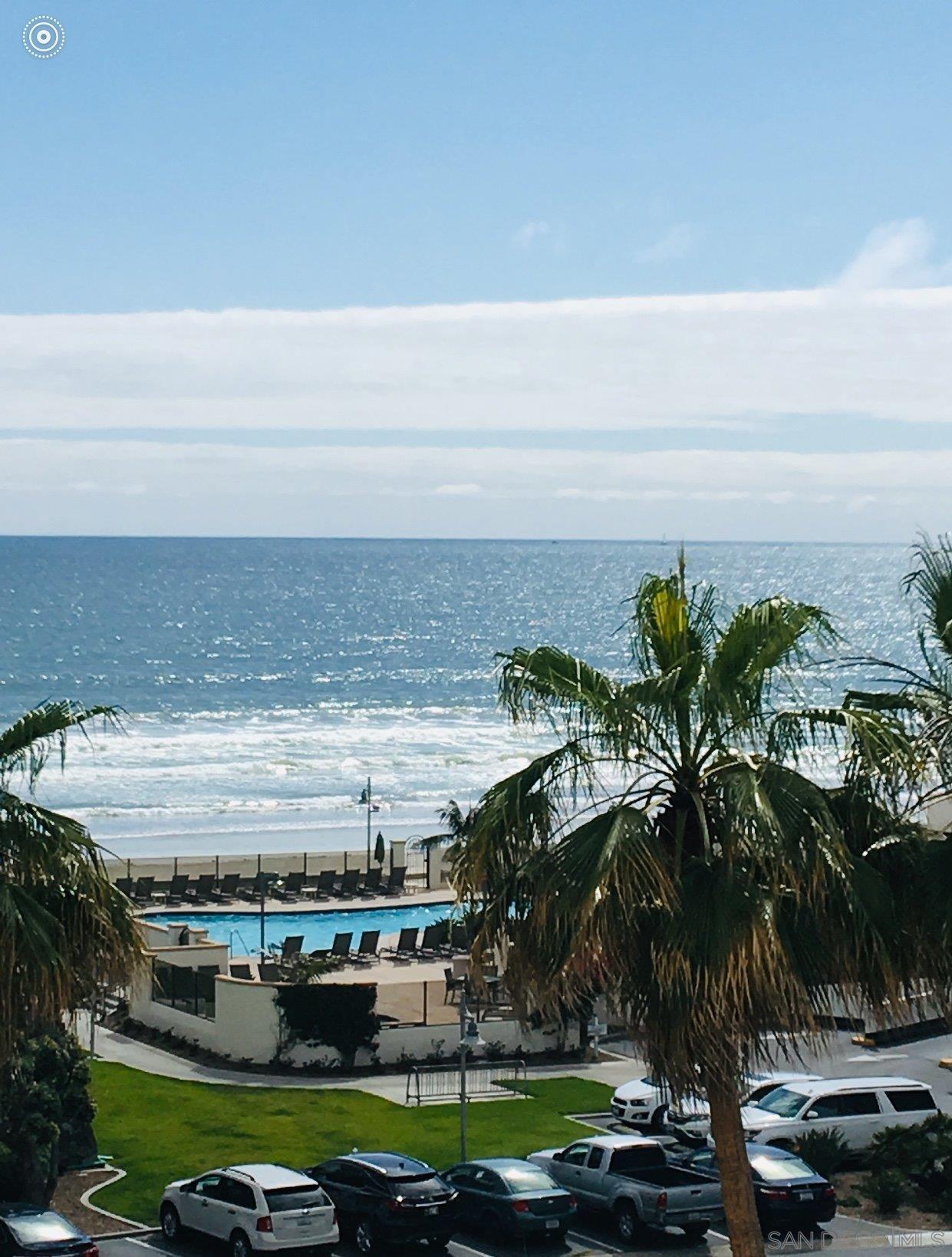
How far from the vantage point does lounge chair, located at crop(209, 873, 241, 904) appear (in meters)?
47.8

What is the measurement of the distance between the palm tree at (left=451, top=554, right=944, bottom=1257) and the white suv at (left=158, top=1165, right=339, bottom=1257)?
7.50m

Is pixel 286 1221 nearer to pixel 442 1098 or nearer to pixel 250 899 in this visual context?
pixel 442 1098

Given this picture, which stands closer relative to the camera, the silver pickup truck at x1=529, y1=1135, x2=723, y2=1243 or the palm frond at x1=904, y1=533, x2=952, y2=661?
the palm frond at x1=904, y1=533, x2=952, y2=661

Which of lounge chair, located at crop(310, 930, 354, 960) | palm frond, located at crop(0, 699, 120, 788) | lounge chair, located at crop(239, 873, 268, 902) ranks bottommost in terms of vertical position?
lounge chair, located at crop(310, 930, 354, 960)

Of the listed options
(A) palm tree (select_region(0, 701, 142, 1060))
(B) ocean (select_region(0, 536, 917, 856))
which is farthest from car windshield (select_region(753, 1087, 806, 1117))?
(A) palm tree (select_region(0, 701, 142, 1060))

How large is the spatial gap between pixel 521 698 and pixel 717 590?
1.84 m

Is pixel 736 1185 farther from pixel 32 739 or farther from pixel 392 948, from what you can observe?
pixel 392 948

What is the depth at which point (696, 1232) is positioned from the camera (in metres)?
21.1

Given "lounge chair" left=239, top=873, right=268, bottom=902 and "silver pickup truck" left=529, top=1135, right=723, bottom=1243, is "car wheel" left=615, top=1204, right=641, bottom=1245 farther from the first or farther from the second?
"lounge chair" left=239, top=873, right=268, bottom=902

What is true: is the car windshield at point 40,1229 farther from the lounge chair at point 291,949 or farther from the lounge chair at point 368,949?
the lounge chair at point 368,949

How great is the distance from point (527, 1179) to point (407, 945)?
19278 mm

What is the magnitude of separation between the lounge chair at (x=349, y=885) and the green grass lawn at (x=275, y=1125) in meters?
18.2

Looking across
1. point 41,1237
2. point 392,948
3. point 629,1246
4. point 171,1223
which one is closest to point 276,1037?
point 392,948

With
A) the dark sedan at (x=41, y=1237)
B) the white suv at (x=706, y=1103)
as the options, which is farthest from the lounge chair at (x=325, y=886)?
the dark sedan at (x=41, y=1237)
